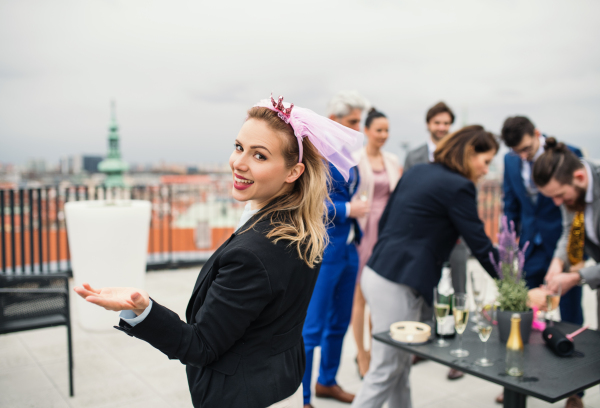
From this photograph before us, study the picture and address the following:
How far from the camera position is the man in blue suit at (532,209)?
9.75 ft

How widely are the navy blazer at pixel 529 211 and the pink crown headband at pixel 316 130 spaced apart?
2372 mm

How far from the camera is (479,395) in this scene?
2.92m

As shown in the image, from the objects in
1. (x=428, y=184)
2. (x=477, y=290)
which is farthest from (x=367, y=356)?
(x=428, y=184)

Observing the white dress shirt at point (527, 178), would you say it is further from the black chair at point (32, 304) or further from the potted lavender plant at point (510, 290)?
the black chair at point (32, 304)

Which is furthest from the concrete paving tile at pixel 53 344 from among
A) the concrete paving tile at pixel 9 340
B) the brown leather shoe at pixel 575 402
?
the brown leather shoe at pixel 575 402

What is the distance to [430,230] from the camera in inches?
82.8

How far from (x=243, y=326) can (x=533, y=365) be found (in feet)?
3.93

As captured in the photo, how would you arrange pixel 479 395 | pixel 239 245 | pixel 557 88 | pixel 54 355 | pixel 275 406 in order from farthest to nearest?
pixel 557 88, pixel 54 355, pixel 479 395, pixel 275 406, pixel 239 245

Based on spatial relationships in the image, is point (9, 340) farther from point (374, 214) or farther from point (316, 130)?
point (316, 130)

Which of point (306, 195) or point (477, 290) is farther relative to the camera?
point (477, 290)

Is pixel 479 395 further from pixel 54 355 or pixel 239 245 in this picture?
pixel 54 355

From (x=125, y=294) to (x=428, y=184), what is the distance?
157 centimetres

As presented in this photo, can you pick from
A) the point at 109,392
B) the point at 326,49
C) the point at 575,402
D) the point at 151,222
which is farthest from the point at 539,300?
the point at 326,49

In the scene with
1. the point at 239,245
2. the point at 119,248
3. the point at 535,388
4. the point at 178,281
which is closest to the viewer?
the point at 239,245
